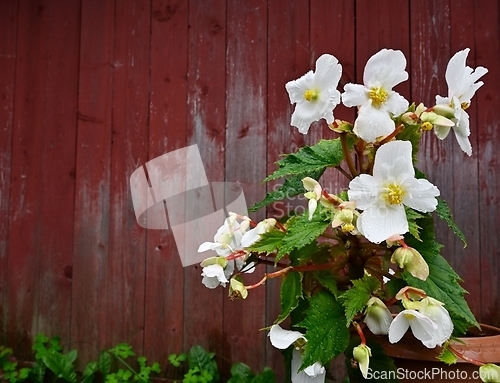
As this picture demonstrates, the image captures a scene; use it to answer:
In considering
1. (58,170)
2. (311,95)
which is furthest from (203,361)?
(311,95)

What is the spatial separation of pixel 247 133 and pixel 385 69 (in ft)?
3.10

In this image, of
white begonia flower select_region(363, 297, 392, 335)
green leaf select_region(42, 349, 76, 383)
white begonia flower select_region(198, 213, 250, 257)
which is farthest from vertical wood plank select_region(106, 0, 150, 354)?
white begonia flower select_region(363, 297, 392, 335)

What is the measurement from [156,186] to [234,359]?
2.12 ft

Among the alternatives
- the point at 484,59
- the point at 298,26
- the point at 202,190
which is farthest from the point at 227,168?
the point at 484,59

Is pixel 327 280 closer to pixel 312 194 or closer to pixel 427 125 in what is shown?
pixel 312 194

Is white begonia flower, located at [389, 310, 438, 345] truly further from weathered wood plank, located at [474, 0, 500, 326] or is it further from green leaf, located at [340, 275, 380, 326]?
weathered wood plank, located at [474, 0, 500, 326]

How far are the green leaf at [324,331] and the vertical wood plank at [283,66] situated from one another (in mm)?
857

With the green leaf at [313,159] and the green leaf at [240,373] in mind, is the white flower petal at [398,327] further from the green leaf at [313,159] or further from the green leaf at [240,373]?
the green leaf at [240,373]

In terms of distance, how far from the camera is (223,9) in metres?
1.64

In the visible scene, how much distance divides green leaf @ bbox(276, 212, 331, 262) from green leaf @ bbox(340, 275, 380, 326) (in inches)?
3.6

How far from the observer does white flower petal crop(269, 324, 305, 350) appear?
0.67m

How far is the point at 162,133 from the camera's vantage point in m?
1.65

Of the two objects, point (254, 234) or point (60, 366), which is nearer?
point (254, 234)

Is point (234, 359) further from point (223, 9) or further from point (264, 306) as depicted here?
point (223, 9)
